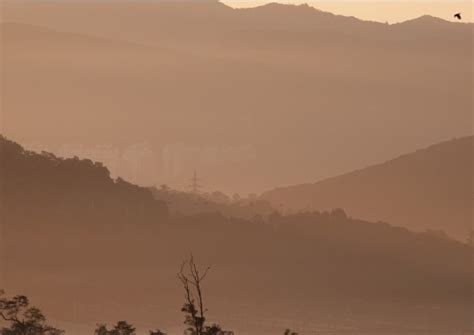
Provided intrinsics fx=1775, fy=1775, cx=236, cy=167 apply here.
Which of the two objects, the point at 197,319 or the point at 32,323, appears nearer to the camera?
the point at 197,319

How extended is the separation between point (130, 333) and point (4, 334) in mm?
9421

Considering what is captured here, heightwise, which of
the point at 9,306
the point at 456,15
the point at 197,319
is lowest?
the point at 197,319

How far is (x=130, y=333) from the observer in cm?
9669

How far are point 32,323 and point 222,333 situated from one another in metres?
12.8

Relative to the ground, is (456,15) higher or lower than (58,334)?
higher

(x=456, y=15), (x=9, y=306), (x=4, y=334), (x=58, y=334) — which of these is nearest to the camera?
(x=456, y=15)

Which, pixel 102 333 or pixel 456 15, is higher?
pixel 456 15

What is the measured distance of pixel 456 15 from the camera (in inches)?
3098

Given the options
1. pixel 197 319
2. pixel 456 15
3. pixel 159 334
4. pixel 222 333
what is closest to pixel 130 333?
pixel 159 334

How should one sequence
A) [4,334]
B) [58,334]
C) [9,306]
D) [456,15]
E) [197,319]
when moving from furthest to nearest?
[58,334] < [9,306] < [4,334] < [456,15] < [197,319]

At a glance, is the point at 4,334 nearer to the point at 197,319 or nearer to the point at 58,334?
the point at 58,334

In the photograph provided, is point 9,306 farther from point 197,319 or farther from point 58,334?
point 197,319

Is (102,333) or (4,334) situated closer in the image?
(4,334)

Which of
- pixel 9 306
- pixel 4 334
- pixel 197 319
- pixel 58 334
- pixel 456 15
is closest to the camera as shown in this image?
pixel 197 319
